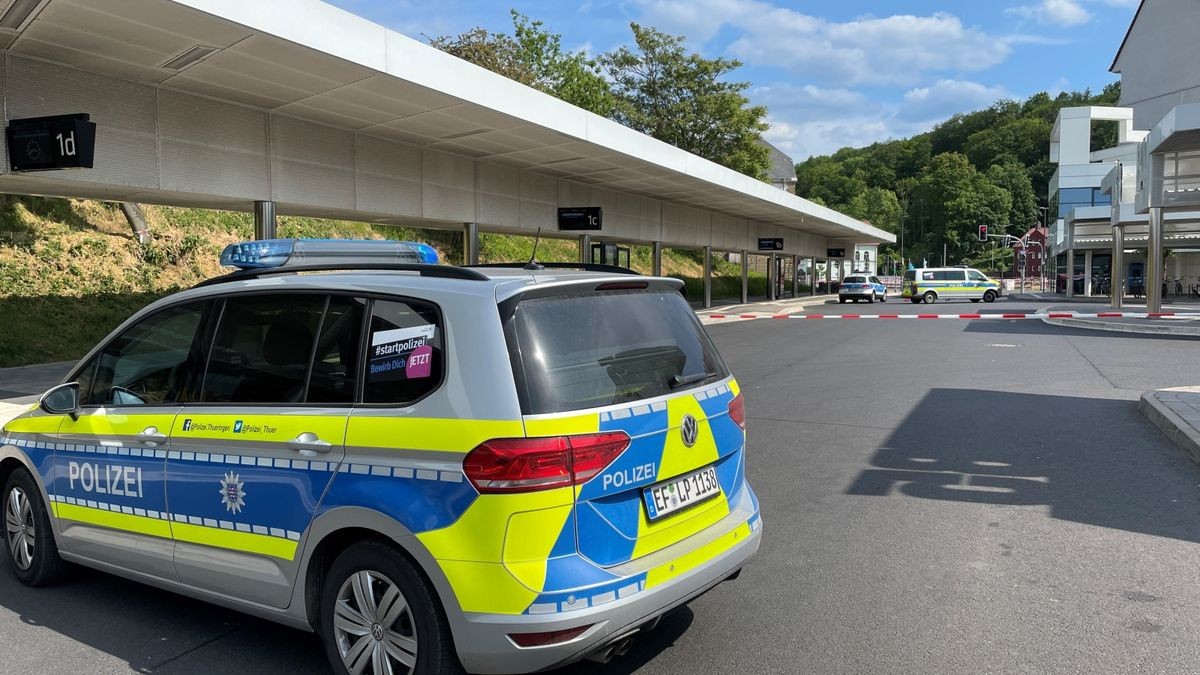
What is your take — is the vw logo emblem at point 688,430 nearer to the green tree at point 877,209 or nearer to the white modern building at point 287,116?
the white modern building at point 287,116

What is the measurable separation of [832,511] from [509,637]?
3627 mm

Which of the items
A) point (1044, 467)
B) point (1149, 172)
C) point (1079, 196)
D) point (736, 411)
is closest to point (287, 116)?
point (1044, 467)

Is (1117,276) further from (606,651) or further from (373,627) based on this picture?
(373,627)

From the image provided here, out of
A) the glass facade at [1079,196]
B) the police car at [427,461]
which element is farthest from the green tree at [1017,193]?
the police car at [427,461]

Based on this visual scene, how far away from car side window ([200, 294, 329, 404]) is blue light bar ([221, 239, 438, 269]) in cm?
45

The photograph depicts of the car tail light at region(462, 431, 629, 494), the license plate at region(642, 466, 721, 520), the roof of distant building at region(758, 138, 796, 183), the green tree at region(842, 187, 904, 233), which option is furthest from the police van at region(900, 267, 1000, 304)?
the green tree at region(842, 187, 904, 233)

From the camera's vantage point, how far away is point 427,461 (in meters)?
3.13

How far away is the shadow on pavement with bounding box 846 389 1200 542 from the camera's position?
6.03m

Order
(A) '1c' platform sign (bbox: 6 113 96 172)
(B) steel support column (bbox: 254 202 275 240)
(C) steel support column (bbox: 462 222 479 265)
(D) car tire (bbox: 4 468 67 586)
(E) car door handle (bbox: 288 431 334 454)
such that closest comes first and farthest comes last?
(E) car door handle (bbox: 288 431 334 454)
(D) car tire (bbox: 4 468 67 586)
(A) '1c' platform sign (bbox: 6 113 96 172)
(B) steel support column (bbox: 254 202 275 240)
(C) steel support column (bbox: 462 222 479 265)

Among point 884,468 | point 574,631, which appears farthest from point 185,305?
point 884,468

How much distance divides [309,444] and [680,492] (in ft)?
4.94

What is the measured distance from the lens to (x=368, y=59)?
1196cm

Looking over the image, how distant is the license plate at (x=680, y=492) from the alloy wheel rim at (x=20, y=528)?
364cm

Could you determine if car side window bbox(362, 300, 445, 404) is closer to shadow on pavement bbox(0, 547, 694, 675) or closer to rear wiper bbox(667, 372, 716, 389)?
rear wiper bbox(667, 372, 716, 389)
